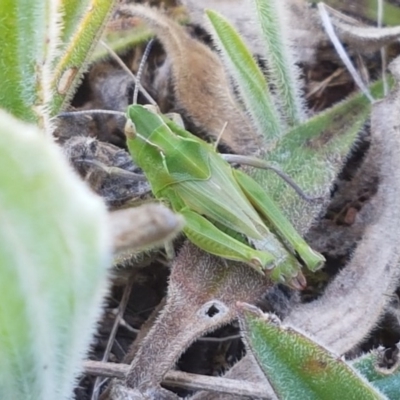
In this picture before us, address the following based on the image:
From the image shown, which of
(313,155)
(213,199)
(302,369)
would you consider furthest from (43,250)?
(313,155)

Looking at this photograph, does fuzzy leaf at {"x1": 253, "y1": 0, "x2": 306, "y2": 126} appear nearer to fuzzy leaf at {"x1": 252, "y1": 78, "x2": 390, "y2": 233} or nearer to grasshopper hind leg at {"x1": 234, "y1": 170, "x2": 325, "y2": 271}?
fuzzy leaf at {"x1": 252, "y1": 78, "x2": 390, "y2": 233}

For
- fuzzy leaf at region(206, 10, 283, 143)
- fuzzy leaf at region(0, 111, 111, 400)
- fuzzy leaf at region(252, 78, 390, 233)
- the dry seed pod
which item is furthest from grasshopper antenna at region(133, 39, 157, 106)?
fuzzy leaf at region(0, 111, 111, 400)

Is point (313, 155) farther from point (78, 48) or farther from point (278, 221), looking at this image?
point (78, 48)

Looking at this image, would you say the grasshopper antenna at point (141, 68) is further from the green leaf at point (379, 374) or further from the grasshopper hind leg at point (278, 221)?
the green leaf at point (379, 374)

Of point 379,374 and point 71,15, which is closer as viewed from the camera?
point 379,374

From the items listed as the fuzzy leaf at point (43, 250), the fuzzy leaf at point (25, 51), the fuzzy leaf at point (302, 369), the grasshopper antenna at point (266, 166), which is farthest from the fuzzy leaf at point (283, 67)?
the fuzzy leaf at point (43, 250)

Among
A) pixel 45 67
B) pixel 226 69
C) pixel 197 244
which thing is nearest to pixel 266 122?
pixel 226 69

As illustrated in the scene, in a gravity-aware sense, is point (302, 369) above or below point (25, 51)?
below

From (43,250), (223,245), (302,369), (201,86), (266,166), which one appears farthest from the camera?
(201,86)
